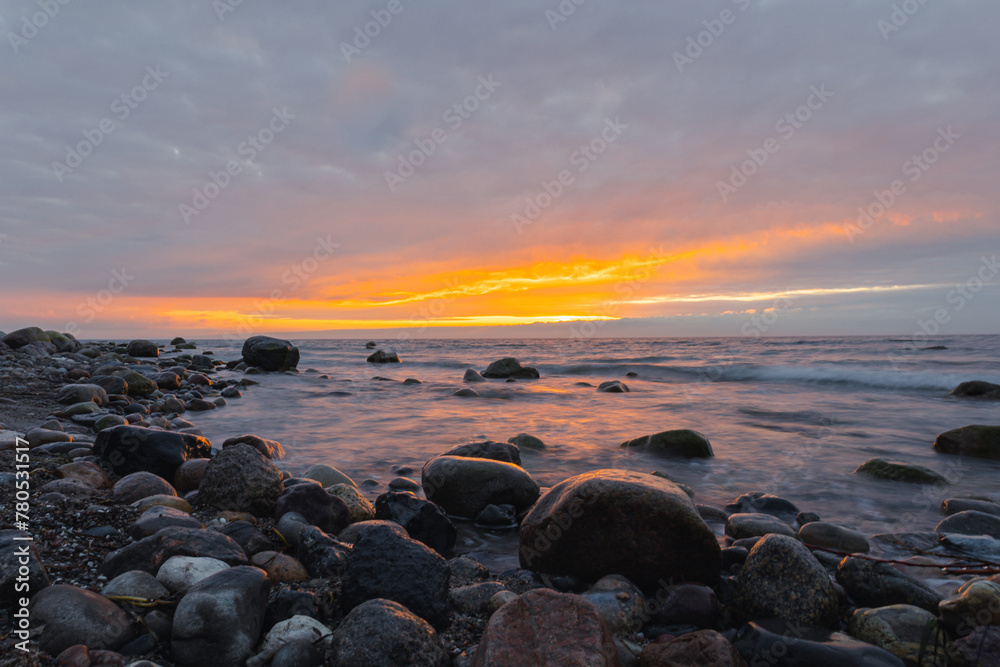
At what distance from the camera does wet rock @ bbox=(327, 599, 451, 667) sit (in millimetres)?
2221

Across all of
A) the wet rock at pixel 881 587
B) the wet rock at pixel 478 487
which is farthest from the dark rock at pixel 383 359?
the wet rock at pixel 881 587

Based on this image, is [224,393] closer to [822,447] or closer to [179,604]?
[179,604]

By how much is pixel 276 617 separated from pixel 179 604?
0.49 metres

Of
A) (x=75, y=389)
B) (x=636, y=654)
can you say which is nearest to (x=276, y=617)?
(x=636, y=654)

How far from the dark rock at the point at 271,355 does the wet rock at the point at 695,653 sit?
2312cm

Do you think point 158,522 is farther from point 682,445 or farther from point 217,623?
point 682,445

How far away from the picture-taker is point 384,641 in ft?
7.41

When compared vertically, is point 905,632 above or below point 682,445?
above

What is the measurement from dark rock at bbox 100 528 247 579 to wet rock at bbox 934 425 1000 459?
985 cm

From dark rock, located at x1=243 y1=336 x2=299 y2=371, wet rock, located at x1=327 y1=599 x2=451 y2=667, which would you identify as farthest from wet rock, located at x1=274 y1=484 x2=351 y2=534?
dark rock, located at x1=243 y1=336 x2=299 y2=371

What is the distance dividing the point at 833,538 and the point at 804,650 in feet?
6.81

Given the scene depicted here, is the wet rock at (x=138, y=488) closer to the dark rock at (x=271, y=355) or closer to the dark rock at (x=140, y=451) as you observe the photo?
the dark rock at (x=140, y=451)

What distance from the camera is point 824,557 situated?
379cm

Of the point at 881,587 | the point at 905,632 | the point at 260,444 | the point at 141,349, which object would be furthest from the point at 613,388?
the point at 141,349
